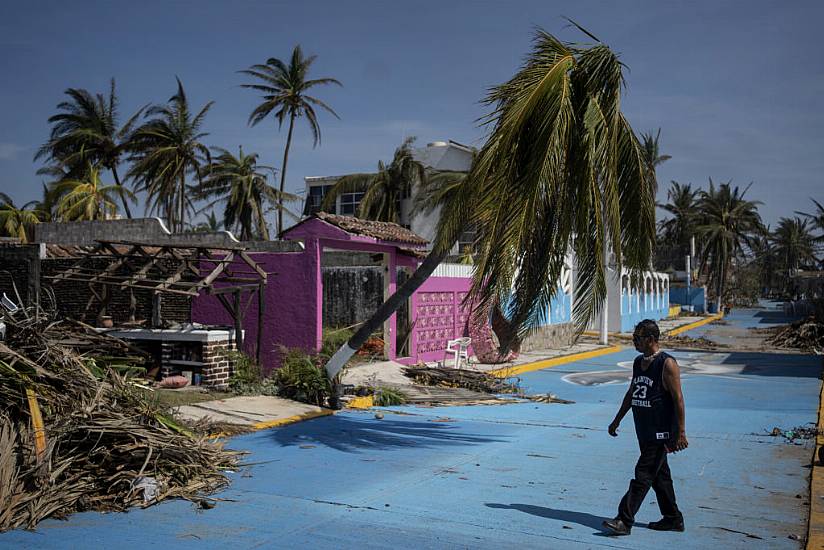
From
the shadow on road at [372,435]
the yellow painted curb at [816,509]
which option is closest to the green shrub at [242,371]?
the shadow on road at [372,435]

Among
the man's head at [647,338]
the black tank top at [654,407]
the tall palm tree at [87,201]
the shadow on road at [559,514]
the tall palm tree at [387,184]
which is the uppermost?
the tall palm tree at [387,184]

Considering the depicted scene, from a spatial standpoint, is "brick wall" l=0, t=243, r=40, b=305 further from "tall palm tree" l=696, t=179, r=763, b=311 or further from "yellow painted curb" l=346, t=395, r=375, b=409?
"tall palm tree" l=696, t=179, r=763, b=311

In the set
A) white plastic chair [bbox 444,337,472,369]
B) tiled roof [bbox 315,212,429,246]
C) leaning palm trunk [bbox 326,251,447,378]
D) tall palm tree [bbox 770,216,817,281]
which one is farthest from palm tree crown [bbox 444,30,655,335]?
tall palm tree [bbox 770,216,817,281]

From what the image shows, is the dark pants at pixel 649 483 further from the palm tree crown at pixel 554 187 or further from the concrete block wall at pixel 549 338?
the concrete block wall at pixel 549 338

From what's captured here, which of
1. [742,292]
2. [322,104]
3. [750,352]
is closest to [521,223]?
[750,352]

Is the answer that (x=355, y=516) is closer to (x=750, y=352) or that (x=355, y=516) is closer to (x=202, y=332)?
(x=202, y=332)

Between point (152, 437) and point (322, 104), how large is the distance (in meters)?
30.8

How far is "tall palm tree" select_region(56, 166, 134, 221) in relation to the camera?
27844 millimetres

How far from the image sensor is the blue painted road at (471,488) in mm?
6141

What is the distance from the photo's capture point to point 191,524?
6438 millimetres

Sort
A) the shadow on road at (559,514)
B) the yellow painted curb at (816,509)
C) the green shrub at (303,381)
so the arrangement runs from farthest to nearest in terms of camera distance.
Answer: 1. the green shrub at (303,381)
2. the shadow on road at (559,514)
3. the yellow painted curb at (816,509)

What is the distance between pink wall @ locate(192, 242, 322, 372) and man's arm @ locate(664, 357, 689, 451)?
9493mm

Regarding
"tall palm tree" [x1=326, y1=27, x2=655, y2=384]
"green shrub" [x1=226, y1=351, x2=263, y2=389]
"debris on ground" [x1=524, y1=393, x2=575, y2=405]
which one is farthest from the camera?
"debris on ground" [x1=524, y1=393, x2=575, y2=405]

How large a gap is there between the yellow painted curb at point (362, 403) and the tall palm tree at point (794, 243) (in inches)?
3659
